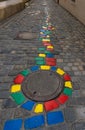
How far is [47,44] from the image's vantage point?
5738 mm

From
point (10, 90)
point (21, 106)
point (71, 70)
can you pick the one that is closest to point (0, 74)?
point (10, 90)

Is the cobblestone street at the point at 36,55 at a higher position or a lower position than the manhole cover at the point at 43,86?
lower

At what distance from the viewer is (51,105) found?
110 inches

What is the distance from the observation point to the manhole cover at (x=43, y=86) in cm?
297

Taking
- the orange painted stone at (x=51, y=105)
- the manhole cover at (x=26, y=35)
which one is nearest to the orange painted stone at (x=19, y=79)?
the orange painted stone at (x=51, y=105)

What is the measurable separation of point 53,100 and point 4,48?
3.06m

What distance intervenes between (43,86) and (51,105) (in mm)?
526

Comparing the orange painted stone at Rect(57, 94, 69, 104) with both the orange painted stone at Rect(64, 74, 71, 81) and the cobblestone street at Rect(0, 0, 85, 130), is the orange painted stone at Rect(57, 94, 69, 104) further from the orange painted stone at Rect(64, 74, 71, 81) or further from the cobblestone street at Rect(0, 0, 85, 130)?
the orange painted stone at Rect(64, 74, 71, 81)

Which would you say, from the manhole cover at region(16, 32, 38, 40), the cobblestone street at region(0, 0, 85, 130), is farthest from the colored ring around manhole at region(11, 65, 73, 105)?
the manhole cover at region(16, 32, 38, 40)

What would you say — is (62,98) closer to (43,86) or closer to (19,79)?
(43,86)

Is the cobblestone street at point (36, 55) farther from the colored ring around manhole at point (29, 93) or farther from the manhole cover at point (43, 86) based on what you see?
the manhole cover at point (43, 86)

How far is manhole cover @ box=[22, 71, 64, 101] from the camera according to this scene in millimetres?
2975

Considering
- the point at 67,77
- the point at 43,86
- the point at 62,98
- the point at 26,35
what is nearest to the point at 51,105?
the point at 62,98

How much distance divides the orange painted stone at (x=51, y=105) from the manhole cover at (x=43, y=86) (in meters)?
0.09
